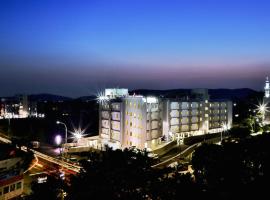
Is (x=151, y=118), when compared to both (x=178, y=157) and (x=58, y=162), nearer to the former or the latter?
(x=178, y=157)

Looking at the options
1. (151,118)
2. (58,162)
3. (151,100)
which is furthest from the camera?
(151,118)

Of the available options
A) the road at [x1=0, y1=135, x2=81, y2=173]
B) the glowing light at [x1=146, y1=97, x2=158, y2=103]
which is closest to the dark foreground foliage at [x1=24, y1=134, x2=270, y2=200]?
the road at [x1=0, y1=135, x2=81, y2=173]

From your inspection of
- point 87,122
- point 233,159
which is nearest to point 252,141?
point 233,159

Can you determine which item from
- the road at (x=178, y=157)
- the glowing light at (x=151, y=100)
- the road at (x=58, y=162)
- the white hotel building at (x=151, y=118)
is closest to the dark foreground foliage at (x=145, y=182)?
the road at (x=58, y=162)

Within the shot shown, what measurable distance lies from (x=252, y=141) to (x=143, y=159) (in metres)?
19.5

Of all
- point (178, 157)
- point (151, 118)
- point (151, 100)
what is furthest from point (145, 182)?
point (151, 100)

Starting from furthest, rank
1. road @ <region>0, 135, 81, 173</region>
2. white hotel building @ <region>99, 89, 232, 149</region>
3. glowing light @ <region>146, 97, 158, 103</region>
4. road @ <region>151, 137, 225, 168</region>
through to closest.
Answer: white hotel building @ <region>99, 89, 232, 149</region> → glowing light @ <region>146, 97, 158, 103</region> → road @ <region>151, 137, 225, 168</region> → road @ <region>0, 135, 81, 173</region>

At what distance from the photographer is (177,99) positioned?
174 ft

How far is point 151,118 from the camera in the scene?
4812 cm

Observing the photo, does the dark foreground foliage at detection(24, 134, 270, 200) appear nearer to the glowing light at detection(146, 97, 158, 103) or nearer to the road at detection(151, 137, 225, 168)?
the road at detection(151, 137, 225, 168)

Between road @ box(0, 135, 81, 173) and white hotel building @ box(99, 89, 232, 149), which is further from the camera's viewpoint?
white hotel building @ box(99, 89, 232, 149)

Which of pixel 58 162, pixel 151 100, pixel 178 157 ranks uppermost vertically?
pixel 151 100

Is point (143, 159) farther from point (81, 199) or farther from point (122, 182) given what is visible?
point (81, 199)

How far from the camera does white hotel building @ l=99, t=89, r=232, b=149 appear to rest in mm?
47469
